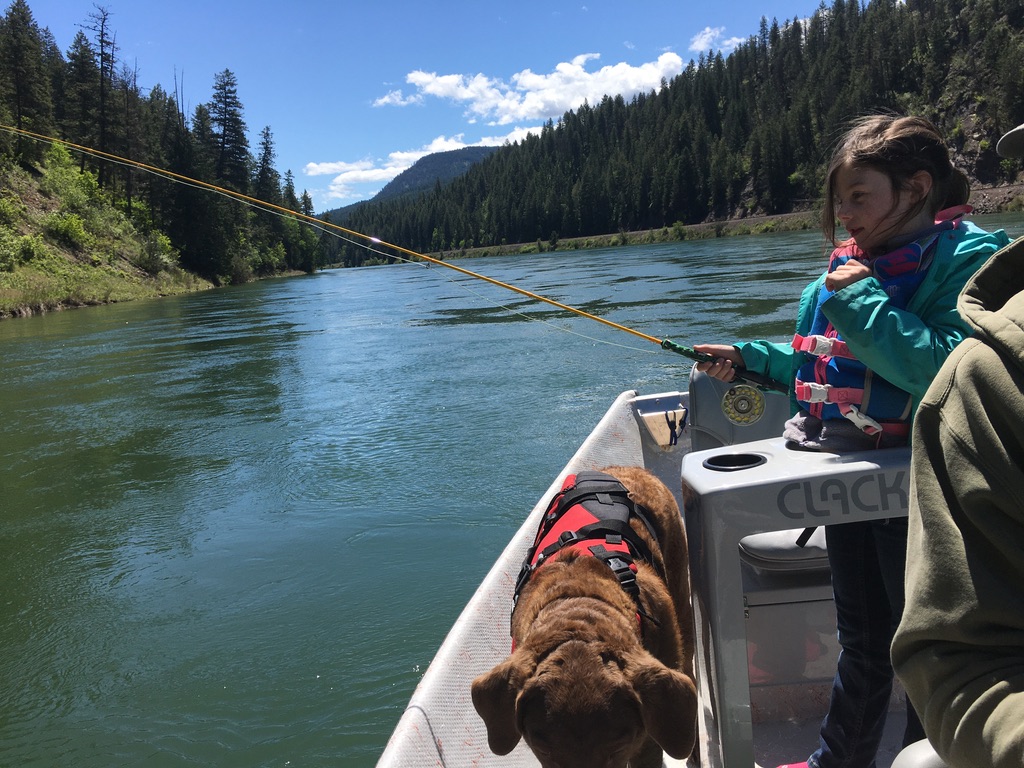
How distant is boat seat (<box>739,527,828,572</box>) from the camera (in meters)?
3.09

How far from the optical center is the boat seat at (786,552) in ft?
10.1

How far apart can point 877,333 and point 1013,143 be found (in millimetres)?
880

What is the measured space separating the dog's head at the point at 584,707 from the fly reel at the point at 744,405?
99.1 inches

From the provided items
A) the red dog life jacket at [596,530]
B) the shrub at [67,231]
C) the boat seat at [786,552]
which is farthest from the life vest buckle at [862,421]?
the shrub at [67,231]

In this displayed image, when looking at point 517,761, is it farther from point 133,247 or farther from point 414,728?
point 133,247

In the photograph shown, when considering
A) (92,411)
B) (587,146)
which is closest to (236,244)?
(92,411)

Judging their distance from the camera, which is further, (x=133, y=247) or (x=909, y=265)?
(x=133, y=247)

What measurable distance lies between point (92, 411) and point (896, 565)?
44.9 ft

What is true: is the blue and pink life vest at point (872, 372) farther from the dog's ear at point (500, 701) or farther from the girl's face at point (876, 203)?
the dog's ear at point (500, 701)

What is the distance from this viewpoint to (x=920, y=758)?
1206 mm

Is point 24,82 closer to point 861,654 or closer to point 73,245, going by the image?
point 73,245

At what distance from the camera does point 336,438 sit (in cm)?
1066

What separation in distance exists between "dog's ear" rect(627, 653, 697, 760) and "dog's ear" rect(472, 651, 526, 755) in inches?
15.6

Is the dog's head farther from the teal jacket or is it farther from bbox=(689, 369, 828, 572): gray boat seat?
bbox=(689, 369, 828, 572): gray boat seat
